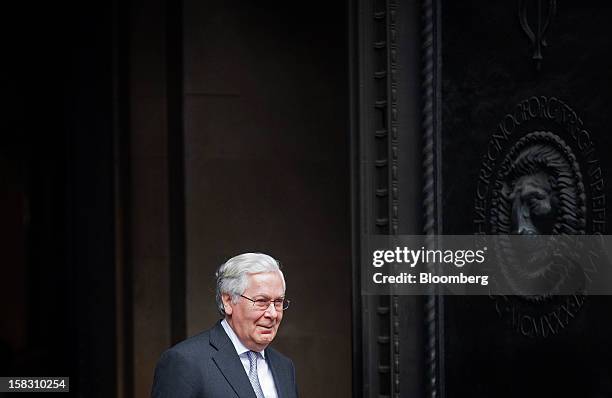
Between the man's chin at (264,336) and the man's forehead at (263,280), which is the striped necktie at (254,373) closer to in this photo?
the man's chin at (264,336)

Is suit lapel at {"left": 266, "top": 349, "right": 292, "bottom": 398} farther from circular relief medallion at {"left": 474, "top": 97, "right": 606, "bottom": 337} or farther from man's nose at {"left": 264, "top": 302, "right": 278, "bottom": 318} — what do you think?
circular relief medallion at {"left": 474, "top": 97, "right": 606, "bottom": 337}

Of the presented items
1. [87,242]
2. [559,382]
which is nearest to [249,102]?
[87,242]

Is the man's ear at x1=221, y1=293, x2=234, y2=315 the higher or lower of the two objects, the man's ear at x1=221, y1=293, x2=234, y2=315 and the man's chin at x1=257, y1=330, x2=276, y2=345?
the higher

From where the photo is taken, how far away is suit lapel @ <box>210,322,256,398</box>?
182 inches

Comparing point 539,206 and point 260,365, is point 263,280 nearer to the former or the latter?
point 260,365

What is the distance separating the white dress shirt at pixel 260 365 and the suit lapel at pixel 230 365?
0.08 feet

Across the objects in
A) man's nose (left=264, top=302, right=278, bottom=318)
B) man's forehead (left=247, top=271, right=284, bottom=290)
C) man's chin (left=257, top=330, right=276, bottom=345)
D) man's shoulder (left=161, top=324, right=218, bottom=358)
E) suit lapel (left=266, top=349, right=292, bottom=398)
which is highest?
man's forehead (left=247, top=271, right=284, bottom=290)

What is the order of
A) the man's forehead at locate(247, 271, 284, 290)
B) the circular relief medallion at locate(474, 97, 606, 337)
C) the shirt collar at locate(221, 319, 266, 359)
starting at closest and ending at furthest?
1. the man's forehead at locate(247, 271, 284, 290)
2. the shirt collar at locate(221, 319, 266, 359)
3. the circular relief medallion at locate(474, 97, 606, 337)

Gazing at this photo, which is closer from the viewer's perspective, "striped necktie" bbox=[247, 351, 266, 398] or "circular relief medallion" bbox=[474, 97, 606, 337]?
"striped necktie" bbox=[247, 351, 266, 398]

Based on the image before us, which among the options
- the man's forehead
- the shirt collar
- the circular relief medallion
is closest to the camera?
the man's forehead

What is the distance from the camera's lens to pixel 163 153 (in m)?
8.35

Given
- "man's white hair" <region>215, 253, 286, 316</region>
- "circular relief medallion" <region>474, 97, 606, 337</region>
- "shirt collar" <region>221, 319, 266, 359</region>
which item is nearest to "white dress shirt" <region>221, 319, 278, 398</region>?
"shirt collar" <region>221, 319, 266, 359</region>

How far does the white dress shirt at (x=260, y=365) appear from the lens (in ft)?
15.4

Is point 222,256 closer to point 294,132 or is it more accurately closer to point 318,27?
point 294,132
